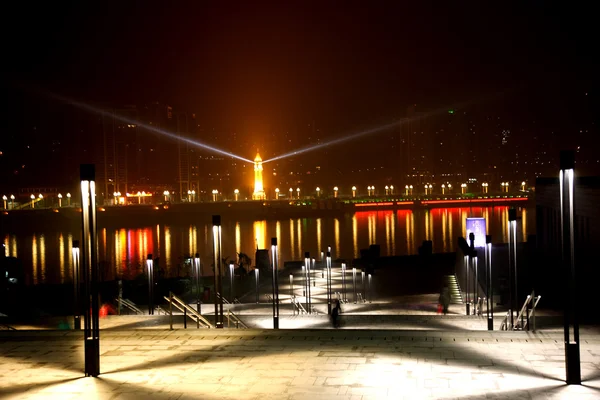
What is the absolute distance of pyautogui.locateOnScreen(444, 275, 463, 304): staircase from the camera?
2042 cm

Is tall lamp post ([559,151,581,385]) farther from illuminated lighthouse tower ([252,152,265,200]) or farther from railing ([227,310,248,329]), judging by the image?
illuminated lighthouse tower ([252,152,265,200])

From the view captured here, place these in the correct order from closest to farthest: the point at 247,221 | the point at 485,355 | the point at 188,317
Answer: the point at 485,355 < the point at 188,317 < the point at 247,221

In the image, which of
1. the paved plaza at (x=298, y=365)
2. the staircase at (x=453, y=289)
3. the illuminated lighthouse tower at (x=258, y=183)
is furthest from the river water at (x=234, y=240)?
the paved plaza at (x=298, y=365)

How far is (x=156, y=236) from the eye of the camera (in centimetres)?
7888

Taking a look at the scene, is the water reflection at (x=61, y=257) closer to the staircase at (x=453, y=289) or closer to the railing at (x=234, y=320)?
the staircase at (x=453, y=289)

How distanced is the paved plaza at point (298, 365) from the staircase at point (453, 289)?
1204 centimetres

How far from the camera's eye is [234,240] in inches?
2844

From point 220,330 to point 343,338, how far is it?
175cm

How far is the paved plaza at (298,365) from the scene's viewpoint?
6250mm

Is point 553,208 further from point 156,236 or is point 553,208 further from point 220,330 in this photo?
point 156,236

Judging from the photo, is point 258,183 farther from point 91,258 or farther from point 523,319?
point 91,258

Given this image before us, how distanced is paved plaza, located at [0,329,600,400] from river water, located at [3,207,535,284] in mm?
34369

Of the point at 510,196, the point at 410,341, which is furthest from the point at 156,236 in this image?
the point at 410,341

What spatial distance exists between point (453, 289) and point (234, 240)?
51.2 meters
